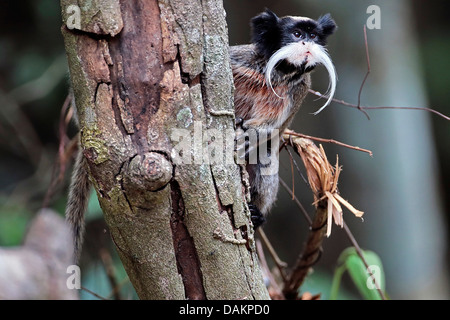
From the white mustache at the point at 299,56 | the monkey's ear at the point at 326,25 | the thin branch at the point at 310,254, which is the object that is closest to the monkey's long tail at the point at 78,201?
the white mustache at the point at 299,56

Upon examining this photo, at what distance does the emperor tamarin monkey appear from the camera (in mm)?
2170

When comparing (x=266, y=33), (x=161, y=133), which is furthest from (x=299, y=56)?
(x=161, y=133)

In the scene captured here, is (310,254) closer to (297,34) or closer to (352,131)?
(297,34)

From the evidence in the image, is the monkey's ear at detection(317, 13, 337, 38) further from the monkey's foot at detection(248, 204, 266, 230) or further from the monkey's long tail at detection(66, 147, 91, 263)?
the monkey's long tail at detection(66, 147, 91, 263)

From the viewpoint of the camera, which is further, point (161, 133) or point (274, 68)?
point (274, 68)

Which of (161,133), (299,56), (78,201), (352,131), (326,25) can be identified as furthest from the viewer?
(352,131)

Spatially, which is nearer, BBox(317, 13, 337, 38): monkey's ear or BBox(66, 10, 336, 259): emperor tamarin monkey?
BBox(66, 10, 336, 259): emperor tamarin monkey

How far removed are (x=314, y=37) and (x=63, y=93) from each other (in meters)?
2.34

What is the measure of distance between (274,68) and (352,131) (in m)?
2.38

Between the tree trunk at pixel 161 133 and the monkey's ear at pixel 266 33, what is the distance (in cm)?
83

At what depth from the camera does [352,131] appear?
14.5ft

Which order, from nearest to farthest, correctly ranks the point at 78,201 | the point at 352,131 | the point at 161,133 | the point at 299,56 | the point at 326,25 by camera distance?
1. the point at 161,133
2. the point at 78,201
3. the point at 299,56
4. the point at 326,25
5. the point at 352,131

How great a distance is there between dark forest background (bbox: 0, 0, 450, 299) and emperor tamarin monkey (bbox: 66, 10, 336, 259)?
1.62 meters

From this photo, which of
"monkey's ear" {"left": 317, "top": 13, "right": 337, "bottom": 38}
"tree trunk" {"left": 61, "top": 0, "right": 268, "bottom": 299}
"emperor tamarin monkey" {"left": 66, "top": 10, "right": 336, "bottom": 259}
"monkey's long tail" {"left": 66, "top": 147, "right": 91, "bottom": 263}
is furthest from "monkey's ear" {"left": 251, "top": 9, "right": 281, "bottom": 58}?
"monkey's long tail" {"left": 66, "top": 147, "right": 91, "bottom": 263}
